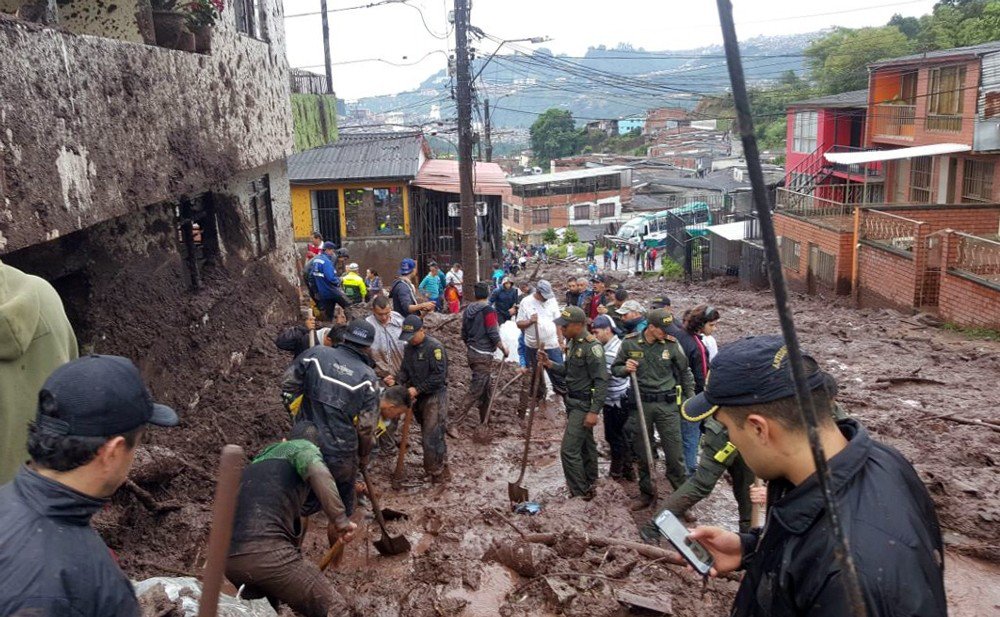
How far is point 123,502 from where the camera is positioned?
5363 mm

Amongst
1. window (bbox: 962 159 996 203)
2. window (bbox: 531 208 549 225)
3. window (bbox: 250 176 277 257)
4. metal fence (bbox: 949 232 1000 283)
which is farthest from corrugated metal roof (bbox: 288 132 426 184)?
window (bbox: 531 208 549 225)

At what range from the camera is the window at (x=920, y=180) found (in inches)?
963

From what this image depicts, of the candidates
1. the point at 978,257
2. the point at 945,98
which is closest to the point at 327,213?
the point at 978,257

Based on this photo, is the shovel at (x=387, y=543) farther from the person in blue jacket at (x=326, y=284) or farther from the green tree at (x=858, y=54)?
the green tree at (x=858, y=54)

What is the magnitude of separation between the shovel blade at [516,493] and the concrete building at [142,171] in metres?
3.27

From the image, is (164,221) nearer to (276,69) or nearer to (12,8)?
(12,8)

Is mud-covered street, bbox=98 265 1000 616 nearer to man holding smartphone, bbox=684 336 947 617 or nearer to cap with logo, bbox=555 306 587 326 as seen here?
cap with logo, bbox=555 306 587 326

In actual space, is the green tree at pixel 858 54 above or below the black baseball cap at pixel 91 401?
above

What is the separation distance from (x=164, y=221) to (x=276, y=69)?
381 cm

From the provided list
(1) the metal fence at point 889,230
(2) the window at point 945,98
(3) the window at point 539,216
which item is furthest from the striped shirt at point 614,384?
(3) the window at point 539,216

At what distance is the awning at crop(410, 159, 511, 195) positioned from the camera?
2092cm

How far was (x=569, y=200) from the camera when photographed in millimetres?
53000

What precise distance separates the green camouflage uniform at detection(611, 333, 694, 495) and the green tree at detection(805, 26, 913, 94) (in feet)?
136

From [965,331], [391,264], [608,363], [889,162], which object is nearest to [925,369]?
[965,331]
